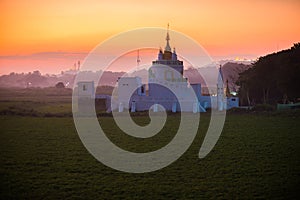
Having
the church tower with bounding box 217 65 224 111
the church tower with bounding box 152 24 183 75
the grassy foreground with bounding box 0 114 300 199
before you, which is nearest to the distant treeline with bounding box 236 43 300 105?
the church tower with bounding box 217 65 224 111

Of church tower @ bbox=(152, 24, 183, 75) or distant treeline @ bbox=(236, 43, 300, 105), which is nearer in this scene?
distant treeline @ bbox=(236, 43, 300, 105)

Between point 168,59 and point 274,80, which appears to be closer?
point 168,59

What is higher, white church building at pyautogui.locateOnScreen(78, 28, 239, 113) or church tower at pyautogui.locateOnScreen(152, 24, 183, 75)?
church tower at pyautogui.locateOnScreen(152, 24, 183, 75)

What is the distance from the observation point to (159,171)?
10266 millimetres

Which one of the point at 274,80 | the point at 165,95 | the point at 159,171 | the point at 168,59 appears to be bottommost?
the point at 159,171

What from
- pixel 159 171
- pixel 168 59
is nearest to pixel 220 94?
pixel 168 59

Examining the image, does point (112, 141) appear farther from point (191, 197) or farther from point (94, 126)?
point (191, 197)

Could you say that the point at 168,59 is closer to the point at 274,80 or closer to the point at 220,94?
the point at 220,94

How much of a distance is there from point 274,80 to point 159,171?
2024 centimetres

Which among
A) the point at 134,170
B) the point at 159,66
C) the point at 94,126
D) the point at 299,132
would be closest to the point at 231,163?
the point at 134,170

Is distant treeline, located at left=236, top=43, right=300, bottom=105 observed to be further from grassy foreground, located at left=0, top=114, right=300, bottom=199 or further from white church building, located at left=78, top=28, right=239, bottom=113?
grassy foreground, located at left=0, top=114, right=300, bottom=199

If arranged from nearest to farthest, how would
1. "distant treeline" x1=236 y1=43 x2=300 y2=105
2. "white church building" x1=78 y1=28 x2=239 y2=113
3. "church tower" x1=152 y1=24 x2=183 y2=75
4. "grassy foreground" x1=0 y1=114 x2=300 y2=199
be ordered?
"grassy foreground" x1=0 y1=114 x2=300 y2=199 → "white church building" x1=78 y1=28 x2=239 y2=113 → "distant treeline" x1=236 y1=43 x2=300 y2=105 → "church tower" x1=152 y1=24 x2=183 y2=75

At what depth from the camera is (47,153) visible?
1232 centimetres

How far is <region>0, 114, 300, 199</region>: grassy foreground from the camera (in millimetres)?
8495
